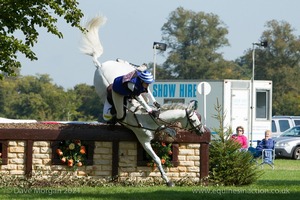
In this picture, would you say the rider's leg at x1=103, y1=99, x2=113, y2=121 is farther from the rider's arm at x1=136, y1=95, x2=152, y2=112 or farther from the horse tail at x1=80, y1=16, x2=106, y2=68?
the horse tail at x1=80, y1=16, x2=106, y2=68


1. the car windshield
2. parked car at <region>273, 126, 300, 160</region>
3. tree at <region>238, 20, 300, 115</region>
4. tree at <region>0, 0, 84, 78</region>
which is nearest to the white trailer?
the car windshield

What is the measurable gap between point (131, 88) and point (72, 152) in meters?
1.94

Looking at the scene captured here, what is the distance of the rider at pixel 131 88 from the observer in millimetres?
17609

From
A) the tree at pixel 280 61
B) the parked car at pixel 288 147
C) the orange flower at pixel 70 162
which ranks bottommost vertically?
the orange flower at pixel 70 162

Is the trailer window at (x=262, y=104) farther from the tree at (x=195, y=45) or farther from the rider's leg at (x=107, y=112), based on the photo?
the tree at (x=195, y=45)

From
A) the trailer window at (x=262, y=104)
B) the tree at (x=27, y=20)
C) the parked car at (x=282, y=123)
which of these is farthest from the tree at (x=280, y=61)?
the tree at (x=27, y=20)

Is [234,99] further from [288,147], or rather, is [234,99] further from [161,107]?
[161,107]

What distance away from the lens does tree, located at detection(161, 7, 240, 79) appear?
96438 mm

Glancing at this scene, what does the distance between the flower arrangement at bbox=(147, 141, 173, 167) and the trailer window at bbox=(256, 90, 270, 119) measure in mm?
20013

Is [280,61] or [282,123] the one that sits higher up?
[280,61]

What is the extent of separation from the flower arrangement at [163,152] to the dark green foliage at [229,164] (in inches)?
36.2

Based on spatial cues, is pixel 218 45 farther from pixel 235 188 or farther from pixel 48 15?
pixel 235 188


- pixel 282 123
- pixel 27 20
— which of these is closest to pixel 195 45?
pixel 282 123

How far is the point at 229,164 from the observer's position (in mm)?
19109
